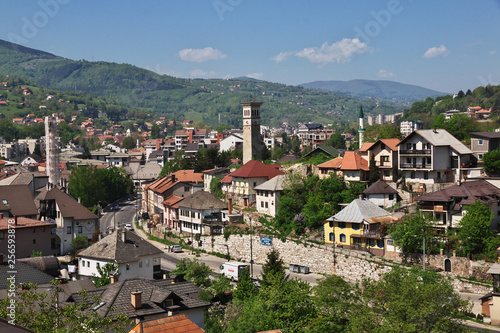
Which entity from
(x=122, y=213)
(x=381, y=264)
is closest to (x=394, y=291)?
(x=381, y=264)

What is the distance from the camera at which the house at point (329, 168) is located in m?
54.0

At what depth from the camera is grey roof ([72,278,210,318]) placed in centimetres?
2392

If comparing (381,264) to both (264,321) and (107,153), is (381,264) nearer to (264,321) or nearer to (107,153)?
(264,321)

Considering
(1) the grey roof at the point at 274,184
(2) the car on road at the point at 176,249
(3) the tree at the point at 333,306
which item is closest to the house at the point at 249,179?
(1) the grey roof at the point at 274,184

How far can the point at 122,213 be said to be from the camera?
263 feet

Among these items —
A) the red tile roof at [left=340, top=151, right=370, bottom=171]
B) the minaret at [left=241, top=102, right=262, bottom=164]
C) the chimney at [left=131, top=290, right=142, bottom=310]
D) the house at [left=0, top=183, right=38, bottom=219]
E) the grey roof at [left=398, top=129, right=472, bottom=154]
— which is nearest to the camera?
the chimney at [left=131, top=290, right=142, bottom=310]

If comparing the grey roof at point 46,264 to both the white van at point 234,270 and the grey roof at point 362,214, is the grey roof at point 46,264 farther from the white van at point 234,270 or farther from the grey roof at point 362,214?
the grey roof at point 362,214

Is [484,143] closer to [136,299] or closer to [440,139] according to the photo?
[440,139]

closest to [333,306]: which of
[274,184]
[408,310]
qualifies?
[408,310]

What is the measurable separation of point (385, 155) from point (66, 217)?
2682 centimetres

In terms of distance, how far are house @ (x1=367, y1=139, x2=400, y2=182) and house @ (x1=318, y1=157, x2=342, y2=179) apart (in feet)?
9.92

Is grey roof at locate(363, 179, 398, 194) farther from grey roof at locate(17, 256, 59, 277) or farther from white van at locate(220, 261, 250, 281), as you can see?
grey roof at locate(17, 256, 59, 277)

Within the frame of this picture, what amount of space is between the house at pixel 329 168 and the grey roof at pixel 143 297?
2835cm

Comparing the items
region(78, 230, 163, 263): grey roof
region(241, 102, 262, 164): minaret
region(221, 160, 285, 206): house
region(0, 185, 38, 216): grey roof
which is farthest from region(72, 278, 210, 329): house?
region(241, 102, 262, 164): minaret
